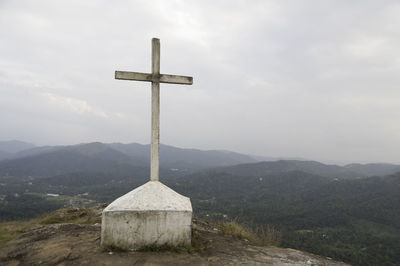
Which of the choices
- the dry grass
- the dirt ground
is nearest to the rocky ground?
the dirt ground

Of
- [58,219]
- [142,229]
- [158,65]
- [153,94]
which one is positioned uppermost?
[158,65]

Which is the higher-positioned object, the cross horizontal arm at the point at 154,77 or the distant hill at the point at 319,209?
the cross horizontal arm at the point at 154,77

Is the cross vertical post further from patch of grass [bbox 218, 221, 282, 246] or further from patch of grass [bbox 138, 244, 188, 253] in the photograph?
patch of grass [bbox 218, 221, 282, 246]

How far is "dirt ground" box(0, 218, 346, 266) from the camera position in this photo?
15.4ft

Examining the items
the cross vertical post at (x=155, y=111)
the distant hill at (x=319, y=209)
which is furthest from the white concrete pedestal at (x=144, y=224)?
the distant hill at (x=319, y=209)

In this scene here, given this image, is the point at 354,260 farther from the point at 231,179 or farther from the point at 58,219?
the point at 231,179

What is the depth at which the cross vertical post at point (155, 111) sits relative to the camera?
6250 millimetres

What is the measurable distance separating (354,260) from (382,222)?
155ft

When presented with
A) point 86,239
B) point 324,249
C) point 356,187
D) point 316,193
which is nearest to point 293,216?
point 324,249

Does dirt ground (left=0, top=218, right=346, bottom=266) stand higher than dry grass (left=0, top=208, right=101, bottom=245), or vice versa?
dirt ground (left=0, top=218, right=346, bottom=266)

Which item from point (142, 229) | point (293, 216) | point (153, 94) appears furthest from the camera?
point (293, 216)

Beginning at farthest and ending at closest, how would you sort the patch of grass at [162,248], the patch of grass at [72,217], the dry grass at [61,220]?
the patch of grass at [72,217] < the dry grass at [61,220] < the patch of grass at [162,248]

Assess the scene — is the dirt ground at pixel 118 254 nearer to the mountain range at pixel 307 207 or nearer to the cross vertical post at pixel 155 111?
the cross vertical post at pixel 155 111

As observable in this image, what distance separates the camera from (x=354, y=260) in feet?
149
